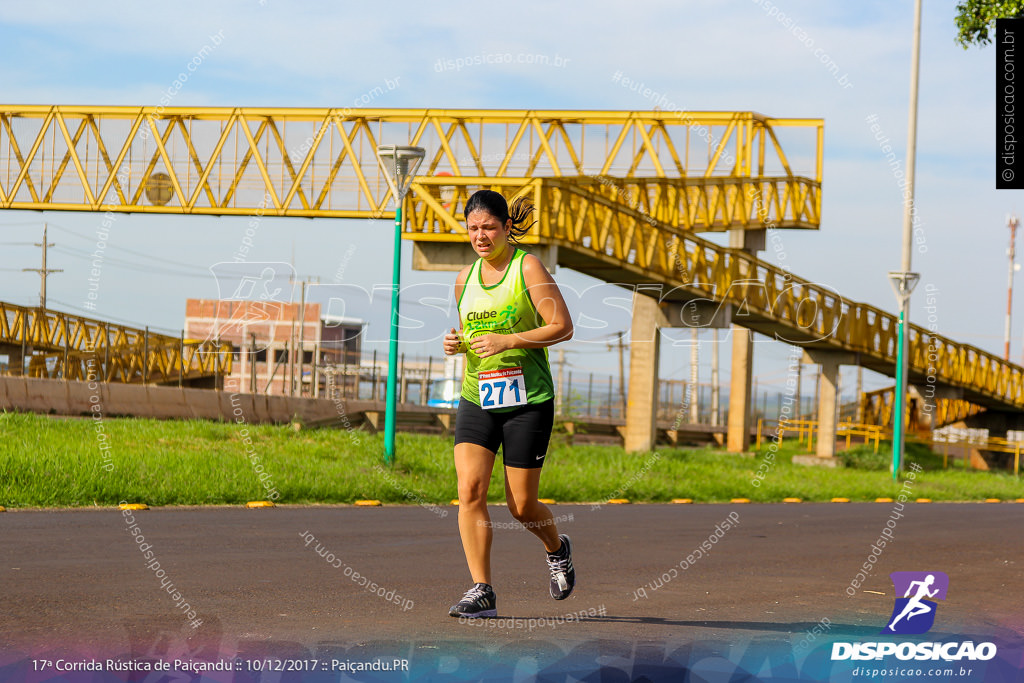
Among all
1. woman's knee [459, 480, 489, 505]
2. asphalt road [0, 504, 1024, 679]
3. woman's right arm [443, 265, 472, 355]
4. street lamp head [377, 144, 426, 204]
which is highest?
street lamp head [377, 144, 426, 204]

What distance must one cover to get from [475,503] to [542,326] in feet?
3.19

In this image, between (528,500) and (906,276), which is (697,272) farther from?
(528,500)

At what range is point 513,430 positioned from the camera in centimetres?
652

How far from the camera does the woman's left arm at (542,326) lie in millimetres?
6320

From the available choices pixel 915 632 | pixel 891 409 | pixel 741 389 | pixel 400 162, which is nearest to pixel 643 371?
pixel 741 389

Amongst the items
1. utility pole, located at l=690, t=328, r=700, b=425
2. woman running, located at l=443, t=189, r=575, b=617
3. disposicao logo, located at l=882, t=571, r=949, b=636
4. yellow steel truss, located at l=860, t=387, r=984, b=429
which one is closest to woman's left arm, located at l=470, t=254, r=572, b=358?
woman running, located at l=443, t=189, r=575, b=617

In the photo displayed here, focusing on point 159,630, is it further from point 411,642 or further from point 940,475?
point 940,475

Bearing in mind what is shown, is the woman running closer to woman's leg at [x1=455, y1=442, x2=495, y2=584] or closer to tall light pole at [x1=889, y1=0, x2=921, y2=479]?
woman's leg at [x1=455, y1=442, x2=495, y2=584]

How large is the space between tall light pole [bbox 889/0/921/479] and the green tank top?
21.0m

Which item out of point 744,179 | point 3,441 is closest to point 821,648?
point 3,441

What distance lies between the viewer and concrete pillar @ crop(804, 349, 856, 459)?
3456cm

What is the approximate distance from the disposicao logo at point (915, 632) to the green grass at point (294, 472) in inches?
297

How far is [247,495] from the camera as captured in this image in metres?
14.3

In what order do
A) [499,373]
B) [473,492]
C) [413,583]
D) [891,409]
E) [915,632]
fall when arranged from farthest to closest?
[891,409], [413,583], [915,632], [473,492], [499,373]
